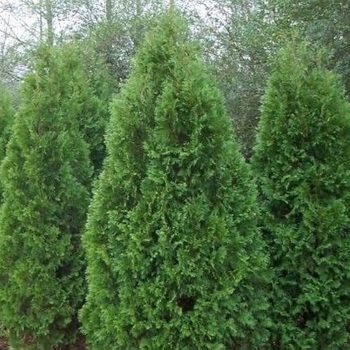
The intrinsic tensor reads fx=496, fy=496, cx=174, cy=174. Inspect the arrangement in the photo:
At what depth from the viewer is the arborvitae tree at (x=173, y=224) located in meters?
3.33

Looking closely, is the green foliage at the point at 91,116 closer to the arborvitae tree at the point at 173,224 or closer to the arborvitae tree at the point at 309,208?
the arborvitae tree at the point at 173,224

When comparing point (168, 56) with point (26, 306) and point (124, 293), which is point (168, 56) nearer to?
point (124, 293)

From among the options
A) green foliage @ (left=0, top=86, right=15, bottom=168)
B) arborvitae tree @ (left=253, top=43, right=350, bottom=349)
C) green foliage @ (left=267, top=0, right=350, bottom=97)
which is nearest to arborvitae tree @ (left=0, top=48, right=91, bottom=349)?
arborvitae tree @ (left=253, top=43, right=350, bottom=349)

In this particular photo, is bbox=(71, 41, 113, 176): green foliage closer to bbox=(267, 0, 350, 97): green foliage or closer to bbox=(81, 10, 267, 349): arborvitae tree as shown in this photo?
bbox=(81, 10, 267, 349): arborvitae tree

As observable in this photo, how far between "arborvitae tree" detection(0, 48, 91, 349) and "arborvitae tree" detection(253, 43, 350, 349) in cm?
182

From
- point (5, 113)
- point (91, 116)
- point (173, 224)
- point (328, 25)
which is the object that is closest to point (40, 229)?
point (173, 224)

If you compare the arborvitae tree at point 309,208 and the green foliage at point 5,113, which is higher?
the green foliage at point 5,113

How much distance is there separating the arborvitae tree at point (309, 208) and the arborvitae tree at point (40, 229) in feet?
5.97

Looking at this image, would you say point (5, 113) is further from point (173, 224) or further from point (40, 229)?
point (173, 224)

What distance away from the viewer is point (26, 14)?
14656 millimetres

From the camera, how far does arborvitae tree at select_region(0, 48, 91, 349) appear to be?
4410mm

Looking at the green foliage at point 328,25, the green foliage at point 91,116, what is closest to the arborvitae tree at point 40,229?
the green foliage at point 91,116


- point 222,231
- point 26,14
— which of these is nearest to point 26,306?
point 222,231

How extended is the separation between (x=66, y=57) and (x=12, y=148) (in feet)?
6.17
